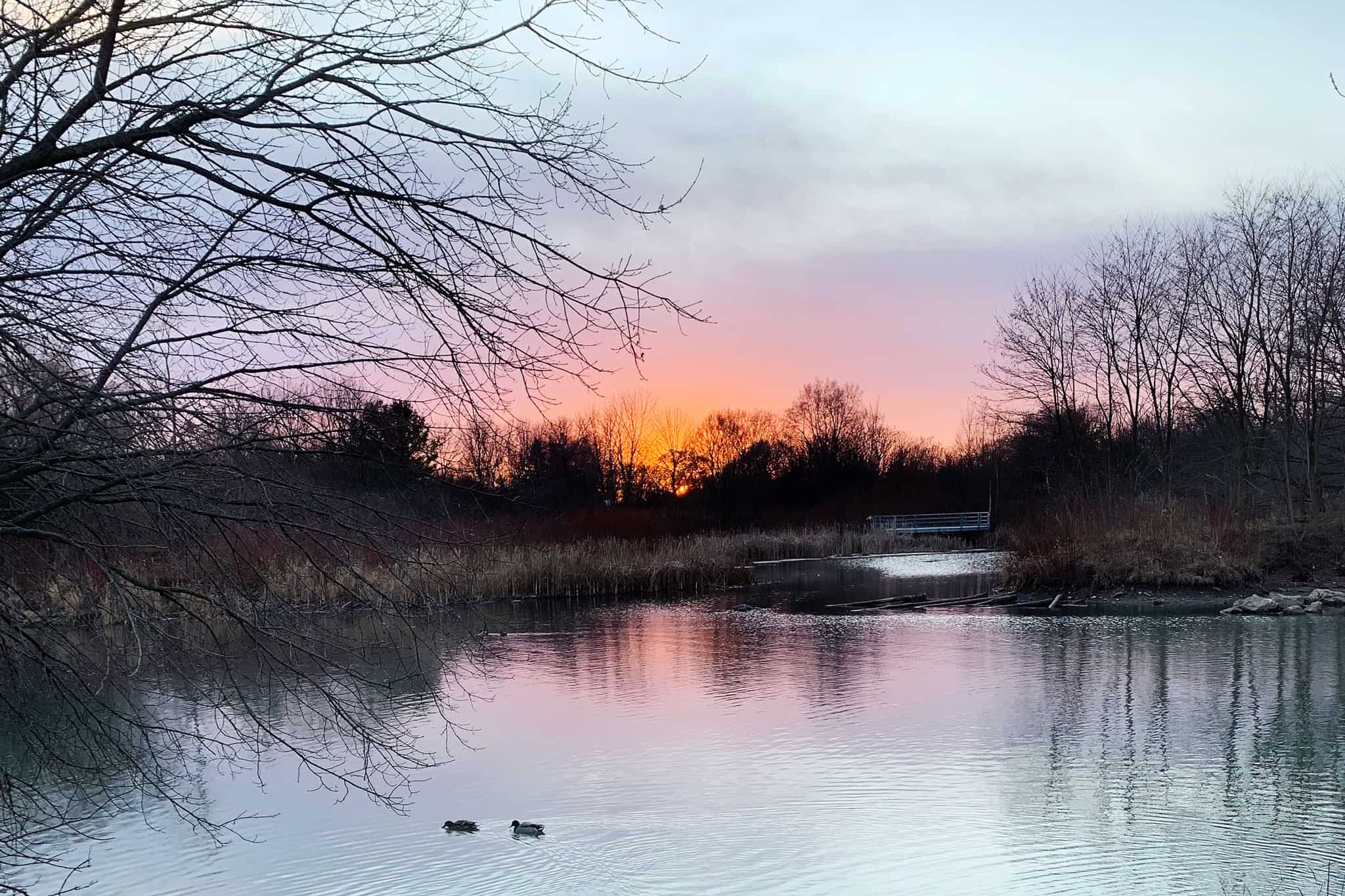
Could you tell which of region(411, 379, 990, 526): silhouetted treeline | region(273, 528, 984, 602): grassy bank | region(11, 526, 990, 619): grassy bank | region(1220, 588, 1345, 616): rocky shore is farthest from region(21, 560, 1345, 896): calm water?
region(411, 379, 990, 526): silhouetted treeline

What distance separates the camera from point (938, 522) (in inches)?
1622

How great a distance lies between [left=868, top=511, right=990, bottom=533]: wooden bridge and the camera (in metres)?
39.1

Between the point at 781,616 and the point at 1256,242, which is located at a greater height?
the point at 1256,242

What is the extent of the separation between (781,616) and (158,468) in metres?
14.5

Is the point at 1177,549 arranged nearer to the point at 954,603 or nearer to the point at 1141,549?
the point at 1141,549

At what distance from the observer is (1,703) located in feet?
12.8

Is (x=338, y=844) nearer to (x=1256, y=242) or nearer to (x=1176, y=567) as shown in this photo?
(x=1176, y=567)

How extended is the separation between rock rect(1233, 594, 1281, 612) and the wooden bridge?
2254cm

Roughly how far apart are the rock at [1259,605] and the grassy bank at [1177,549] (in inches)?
A: 57.5

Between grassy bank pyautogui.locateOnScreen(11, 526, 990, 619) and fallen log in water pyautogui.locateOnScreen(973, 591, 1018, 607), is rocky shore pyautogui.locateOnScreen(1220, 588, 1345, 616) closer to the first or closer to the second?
fallen log in water pyautogui.locateOnScreen(973, 591, 1018, 607)

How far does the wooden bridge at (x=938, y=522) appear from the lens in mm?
39062

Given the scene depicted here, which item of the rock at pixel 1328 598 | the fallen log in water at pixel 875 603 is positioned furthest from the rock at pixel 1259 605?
the fallen log in water at pixel 875 603

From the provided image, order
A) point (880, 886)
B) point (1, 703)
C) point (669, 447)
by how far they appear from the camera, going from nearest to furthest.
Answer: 1. point (1, 703)
2. point (880, 886)
3. point (669, 447)

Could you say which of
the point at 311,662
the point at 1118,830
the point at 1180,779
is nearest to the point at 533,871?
the point at 311,662
